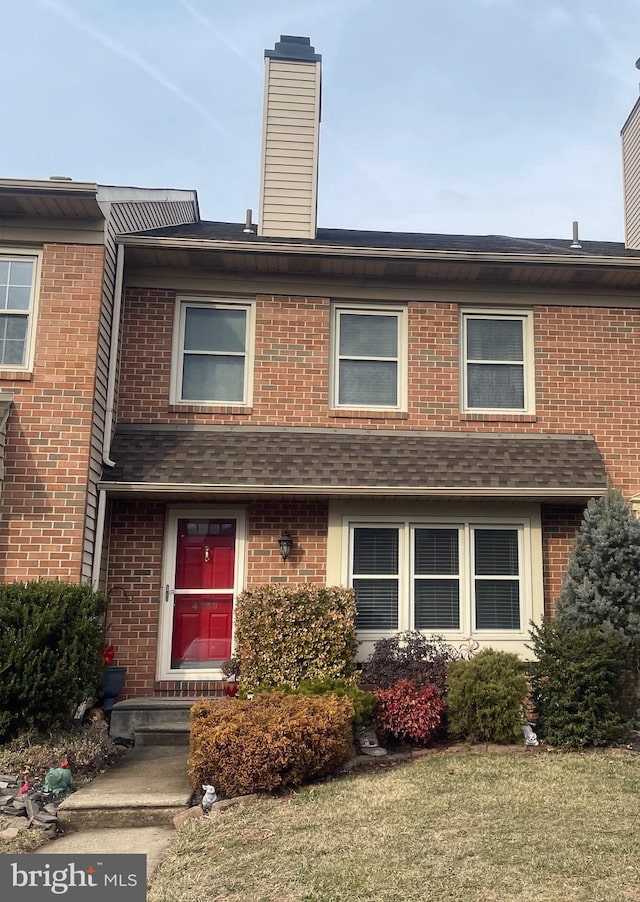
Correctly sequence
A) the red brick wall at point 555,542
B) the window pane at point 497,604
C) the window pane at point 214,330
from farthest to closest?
the window pane at point 214,330 → the red brick wall at point 555,542 → the window pane at point 497,604

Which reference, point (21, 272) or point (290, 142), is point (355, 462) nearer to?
point (21, 272)

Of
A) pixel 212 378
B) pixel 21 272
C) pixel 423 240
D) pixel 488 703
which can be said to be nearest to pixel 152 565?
pixel 212 378

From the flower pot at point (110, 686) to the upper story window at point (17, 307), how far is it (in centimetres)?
377

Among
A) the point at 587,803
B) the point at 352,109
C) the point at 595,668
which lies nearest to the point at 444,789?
the point at 587,803

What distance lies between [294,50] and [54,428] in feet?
25.2

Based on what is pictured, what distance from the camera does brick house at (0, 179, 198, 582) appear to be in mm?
8039

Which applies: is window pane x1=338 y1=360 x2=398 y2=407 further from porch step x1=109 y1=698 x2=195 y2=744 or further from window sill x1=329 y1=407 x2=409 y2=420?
porch step x1=109 y1=698 x2=195 y2=744

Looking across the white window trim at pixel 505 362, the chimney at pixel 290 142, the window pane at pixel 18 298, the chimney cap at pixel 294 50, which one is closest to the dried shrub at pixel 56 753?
the window pane at pixel 18 298

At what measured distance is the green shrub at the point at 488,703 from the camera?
7.23 meters

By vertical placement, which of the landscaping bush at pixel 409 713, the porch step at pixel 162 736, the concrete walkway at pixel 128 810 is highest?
the landscaping bush at pixel 409 713

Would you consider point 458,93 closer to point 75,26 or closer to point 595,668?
point 75,26

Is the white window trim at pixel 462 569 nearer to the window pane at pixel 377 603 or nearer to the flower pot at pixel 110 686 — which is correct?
the window pane at pixel 377 603

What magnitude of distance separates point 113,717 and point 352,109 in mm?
11221

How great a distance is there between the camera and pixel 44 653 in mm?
6996
